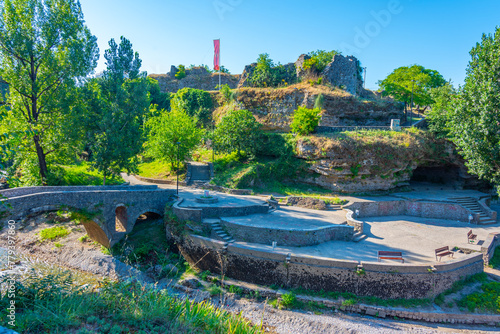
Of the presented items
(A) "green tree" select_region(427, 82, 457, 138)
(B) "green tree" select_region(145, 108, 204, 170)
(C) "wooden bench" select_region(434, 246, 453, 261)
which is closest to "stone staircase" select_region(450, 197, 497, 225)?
(A) "green tree" select_region(427, 82, 457, 138)

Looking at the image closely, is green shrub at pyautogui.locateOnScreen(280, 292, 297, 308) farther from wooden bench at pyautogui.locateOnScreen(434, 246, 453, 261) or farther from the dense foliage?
the dense foliage

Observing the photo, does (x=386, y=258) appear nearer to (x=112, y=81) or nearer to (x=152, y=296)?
(x=152, y=296)

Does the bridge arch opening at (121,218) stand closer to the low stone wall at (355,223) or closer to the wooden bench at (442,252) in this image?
the low stone wall at (355,223)

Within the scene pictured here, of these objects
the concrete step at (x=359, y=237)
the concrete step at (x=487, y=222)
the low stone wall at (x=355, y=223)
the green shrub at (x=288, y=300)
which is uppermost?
the low stone wall at (x=355, y=223)

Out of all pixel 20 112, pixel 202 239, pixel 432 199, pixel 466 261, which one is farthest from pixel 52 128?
pixel 432 199

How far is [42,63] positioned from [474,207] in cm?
3028

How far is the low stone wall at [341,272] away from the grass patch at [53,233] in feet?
35.2

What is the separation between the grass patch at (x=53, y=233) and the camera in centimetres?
1683

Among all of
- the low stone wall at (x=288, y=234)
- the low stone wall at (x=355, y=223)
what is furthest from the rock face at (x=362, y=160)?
the low stone wall at (x=288, y=234)

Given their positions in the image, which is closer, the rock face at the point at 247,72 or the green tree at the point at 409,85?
the green tree at the point at 409,85

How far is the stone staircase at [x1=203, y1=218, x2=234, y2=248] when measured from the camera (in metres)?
14.1

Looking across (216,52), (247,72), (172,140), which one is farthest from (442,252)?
(216,52)

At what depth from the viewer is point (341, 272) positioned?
11656 mm

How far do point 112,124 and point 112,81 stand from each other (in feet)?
9.85
